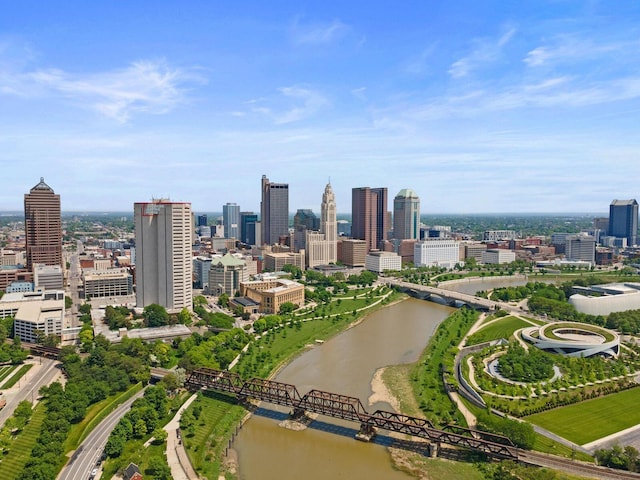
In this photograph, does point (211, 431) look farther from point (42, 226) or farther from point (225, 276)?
point (42, 226)

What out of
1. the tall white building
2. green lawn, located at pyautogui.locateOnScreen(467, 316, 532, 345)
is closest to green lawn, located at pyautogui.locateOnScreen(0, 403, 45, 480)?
green lawn, located at pyautogui.locateOnScreen(467, 316, 532, 345)

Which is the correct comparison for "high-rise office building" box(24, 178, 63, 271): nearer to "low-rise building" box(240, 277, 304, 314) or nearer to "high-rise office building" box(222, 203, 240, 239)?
"low-rise building" box(240, 277, 304, 314)

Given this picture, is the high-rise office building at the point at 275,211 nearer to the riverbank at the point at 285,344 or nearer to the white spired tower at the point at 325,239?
the white spired tower at the point at 325,239

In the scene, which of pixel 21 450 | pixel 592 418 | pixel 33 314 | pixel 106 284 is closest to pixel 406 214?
pixel 106 284

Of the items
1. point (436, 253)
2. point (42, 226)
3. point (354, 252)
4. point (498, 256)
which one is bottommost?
point (498, 256)

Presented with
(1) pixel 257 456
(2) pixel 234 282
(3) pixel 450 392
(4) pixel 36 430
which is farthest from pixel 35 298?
(3) pixel 450 392

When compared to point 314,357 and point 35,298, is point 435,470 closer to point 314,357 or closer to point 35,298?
point 314,357
